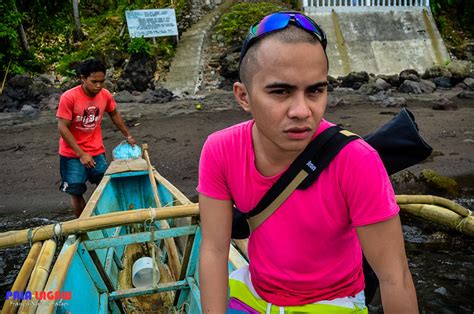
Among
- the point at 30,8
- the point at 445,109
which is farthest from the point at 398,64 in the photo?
the point at 30,8

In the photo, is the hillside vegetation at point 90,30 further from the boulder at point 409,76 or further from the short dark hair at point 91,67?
the short dark hair at point 91,67

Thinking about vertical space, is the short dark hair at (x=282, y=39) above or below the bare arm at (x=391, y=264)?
above

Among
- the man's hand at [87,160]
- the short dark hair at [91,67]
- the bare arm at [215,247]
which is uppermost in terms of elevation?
the short dark hair at [91,67]

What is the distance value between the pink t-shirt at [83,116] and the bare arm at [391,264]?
4205 mm

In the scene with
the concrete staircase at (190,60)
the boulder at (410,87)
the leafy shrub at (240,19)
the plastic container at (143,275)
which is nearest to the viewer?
the plastic container at (143,275)

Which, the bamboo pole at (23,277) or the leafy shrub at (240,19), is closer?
the bamboo pole at (23,277)

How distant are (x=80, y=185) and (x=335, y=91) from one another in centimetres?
1111

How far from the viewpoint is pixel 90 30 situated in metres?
18.5

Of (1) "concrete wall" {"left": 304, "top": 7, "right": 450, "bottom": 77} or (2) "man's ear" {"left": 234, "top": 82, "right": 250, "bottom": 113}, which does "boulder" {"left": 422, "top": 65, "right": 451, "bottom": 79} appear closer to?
(1) "concrete wall" {"left": 304, "top": 7, "right": 450, "bottom": 77}

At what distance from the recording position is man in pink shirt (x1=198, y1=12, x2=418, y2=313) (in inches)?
54.9

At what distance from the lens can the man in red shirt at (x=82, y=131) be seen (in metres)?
4.71

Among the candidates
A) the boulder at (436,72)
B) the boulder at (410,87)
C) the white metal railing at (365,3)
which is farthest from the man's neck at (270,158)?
the white metal railing at (365,3)

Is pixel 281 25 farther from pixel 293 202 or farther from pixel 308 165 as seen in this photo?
pixel 293 202

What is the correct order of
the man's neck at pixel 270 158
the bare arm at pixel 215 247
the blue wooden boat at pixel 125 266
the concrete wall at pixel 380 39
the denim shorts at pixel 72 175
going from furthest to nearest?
the concrete wall at pixel 380 39 → the denim shorts at pixel 72 175 → the blue wooden boat at pixel 125 266 → the bare arm at pixel 215 247 → the man's neck at pixel 270 158
